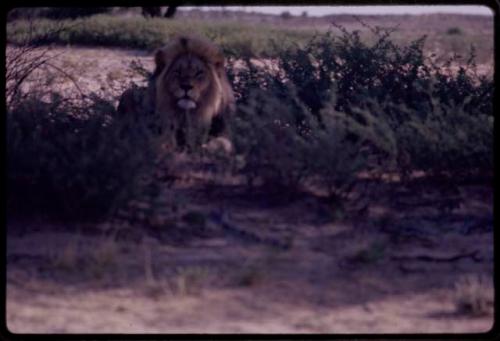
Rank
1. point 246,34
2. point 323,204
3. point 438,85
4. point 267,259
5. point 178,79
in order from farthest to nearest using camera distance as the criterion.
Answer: point 246,34
point 438,85
point 178,79
point 323,204
point 267,259

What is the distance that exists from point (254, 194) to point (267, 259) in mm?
1605

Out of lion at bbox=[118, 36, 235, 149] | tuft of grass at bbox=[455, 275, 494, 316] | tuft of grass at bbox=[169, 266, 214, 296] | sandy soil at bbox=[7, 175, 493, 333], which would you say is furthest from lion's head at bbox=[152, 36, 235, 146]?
tuft of grass at bbox=[455, 275, 494, 316]

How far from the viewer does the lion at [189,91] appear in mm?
9242

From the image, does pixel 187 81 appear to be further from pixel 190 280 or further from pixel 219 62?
pixel 190 280

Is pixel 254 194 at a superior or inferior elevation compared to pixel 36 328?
superior

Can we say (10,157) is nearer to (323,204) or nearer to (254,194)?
(254,194)

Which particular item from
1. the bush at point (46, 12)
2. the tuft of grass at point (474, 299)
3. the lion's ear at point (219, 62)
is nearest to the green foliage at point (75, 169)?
the lion's ear at point (219, 62)

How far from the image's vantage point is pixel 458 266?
22.2ft

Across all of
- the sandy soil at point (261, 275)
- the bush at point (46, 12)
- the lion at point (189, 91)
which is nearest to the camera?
the sandy soil at point (261, 275)

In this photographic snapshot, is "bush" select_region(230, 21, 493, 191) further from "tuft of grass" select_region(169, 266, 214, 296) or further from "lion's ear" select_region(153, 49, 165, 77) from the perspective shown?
"tuft of grass" select_region(169, 266, 214, 296)

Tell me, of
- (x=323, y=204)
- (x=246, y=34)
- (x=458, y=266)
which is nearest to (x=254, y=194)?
(x=323, y=204)

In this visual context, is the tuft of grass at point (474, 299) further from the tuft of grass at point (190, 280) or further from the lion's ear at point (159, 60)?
the lion's ear at point (159, 60)

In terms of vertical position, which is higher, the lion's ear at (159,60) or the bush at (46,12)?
the bush at (46,12)

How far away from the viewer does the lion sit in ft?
30.3
